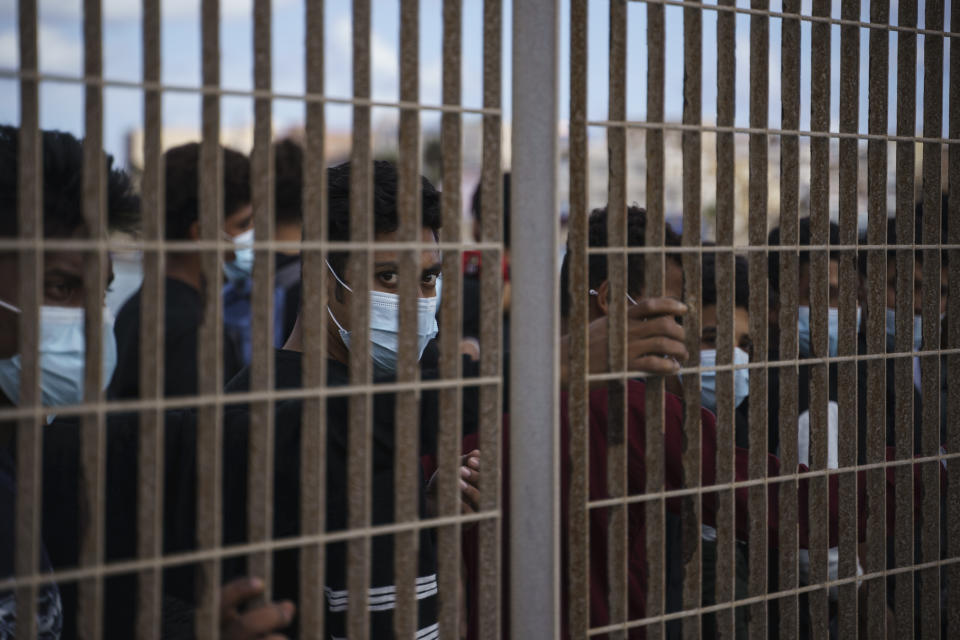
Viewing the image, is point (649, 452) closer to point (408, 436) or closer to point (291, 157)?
point (408, 436)

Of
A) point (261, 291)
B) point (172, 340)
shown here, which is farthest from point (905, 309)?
point (172, 340)

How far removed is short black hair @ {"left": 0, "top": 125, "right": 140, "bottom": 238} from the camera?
5.38 ft

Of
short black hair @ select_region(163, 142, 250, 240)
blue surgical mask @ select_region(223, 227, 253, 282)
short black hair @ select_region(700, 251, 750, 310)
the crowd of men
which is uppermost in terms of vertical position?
short black hair @ select_region(163, 142, 250, 240)

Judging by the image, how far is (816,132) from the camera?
5.39 feet

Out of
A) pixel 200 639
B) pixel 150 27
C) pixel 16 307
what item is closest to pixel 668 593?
pixel 200 639

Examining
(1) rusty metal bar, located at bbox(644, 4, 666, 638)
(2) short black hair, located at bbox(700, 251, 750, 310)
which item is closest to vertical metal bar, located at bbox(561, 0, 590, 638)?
(1) rusty metal bar, located at bbox(644, 4, 666, 638)

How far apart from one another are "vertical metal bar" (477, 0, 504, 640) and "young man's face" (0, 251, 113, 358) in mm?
635

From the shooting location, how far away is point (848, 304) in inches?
66.4

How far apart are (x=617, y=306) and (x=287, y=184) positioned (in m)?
2.81

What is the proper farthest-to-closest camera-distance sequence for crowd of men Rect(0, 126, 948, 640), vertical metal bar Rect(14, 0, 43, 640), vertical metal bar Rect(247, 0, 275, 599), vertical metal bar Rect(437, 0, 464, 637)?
crowd of men Rect(0, 126, 948, 640) → vertical metal bar Rect(437, 0, 464, 637) → vertical metal bar Rect(247, 0, 275, 599) → vertical metal bar Rect(14, 0, 43, 640)

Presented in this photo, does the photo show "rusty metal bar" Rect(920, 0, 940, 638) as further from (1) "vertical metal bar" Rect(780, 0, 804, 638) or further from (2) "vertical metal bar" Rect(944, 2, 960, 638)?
(1) "vertical metal bar" Rect(780, 0, 804, 638)

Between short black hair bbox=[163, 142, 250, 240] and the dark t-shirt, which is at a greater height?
short black hair bbox=[163, 142, 250, 240]

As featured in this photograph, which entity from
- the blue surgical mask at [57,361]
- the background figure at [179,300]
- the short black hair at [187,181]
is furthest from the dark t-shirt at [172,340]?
the blue surgical mask at [57,361]

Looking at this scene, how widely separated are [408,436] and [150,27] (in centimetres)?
66
